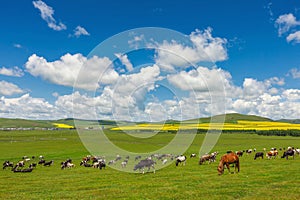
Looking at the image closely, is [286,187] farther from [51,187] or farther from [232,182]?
[51,187]

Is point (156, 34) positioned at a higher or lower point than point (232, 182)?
higher

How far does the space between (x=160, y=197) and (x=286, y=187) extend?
319 inches

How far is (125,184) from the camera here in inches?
855

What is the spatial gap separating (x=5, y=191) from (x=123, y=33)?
15.0 meters

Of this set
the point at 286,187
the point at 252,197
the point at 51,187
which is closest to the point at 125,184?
the point at 51,187

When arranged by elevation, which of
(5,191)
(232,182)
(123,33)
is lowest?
(5,191)

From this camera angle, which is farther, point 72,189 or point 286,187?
point 72,189

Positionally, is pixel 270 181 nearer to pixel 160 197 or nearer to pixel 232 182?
pixel 232 182

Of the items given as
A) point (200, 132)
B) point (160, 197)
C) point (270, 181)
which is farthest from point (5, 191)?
point (200, 132)

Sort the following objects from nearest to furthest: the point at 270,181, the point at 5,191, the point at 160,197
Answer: the point at 160,197 → the point at 270,181 → the point at 5,191

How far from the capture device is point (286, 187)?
1764 cm

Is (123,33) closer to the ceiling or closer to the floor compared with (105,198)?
closer to the ceiling

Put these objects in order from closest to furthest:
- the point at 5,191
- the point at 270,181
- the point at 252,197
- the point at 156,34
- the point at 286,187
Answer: the point at 252,197
the point at 286,187
the point at 270,181
the point at 5,191
the point at 156,34

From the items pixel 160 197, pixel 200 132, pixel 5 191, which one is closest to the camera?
pixel 160 197
